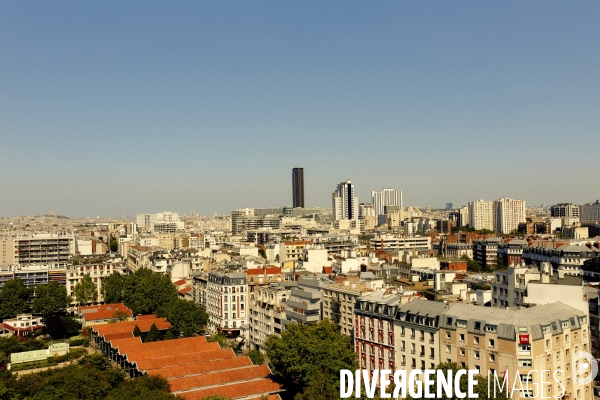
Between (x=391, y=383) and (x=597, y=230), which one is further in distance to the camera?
(x=597, y=230)

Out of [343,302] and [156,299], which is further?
[156,299]

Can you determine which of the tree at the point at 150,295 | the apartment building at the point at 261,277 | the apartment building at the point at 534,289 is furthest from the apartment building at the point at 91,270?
the apartment building at the point at 534,289

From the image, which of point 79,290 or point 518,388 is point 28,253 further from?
point 518,388

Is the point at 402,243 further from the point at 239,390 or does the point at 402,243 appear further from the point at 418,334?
the point at 418,334

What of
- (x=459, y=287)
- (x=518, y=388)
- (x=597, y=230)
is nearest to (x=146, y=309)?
(x=459, y=287)

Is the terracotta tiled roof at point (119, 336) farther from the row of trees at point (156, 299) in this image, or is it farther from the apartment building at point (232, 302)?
the apartment building at point (232, 302)

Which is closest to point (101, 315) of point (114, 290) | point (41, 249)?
point (114, 290)
